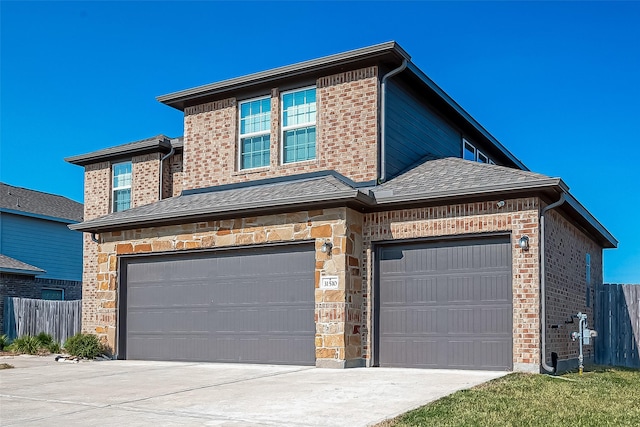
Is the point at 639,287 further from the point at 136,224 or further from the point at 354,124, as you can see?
the point at 136,224

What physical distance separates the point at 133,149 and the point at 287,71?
23.8 feet

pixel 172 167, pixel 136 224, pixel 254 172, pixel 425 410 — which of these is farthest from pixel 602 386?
pixel 172 167

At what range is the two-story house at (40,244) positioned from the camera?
86.9ft

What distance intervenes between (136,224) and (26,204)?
51.9 ft

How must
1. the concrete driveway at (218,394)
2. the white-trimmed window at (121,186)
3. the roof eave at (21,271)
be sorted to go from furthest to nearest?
the roof eave at (21,271) → the white-trimmed window at (121,186) → the concrete driveway at (218,394)

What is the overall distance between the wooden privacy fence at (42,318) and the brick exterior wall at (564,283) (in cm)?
1456

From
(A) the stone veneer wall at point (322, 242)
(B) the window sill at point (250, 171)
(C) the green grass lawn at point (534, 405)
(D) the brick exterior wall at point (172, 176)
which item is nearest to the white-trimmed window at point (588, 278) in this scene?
(C) the green grass lawn at point (534, 405)

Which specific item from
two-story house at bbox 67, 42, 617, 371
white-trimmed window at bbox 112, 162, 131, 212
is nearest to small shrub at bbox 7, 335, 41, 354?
two-story house at bbox 67, 42, 617, 371

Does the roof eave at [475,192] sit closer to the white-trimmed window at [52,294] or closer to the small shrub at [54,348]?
the small shrub at [54,348]

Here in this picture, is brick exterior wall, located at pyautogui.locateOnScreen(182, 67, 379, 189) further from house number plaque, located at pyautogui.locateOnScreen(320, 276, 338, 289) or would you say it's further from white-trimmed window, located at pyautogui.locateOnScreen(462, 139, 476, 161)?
white-trimmed window, located at pyautogui.locateOnScreen(462, 139, 476, 161)

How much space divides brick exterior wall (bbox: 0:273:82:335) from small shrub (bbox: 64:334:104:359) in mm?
8349

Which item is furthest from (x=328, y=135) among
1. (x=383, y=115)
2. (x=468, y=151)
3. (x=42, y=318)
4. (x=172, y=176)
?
(x=42, y=318)

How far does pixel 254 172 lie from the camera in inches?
654

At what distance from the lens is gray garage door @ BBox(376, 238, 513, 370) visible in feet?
41.5
